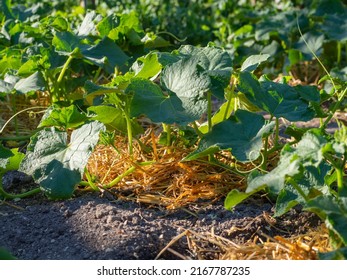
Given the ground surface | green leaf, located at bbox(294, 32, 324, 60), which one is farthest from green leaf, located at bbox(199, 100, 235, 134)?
green leaf, located at bbox(294, 32, 324, 60)

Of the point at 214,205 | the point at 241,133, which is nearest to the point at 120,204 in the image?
the point at 214,205

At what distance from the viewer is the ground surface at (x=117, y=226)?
83.6 inches

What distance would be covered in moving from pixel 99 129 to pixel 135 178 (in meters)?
0.33

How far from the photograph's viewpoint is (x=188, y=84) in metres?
2.40

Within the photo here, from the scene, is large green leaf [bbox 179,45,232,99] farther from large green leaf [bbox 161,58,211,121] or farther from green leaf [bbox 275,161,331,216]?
green leaf [bbox 275,161,331,216]

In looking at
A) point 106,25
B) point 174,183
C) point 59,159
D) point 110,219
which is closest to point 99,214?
point 110,219

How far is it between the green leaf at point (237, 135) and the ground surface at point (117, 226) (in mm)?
226

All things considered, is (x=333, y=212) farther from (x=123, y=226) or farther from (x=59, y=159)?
(x=59, y=159)

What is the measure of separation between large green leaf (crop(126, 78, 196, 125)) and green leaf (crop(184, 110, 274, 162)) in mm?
96

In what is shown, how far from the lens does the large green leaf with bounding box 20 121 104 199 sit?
7.63 feet

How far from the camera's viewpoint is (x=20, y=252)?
217 centimetres

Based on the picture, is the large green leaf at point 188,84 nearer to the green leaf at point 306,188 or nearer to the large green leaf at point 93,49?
the green leaf at point 306,188

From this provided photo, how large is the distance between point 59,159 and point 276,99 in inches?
30.6
